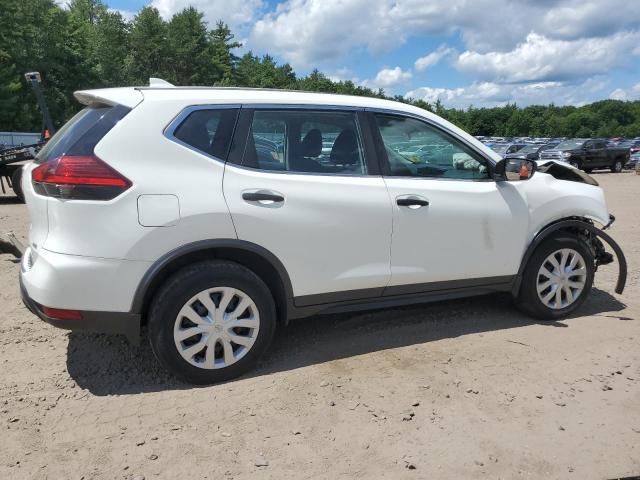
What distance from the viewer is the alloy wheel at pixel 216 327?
11.3ft

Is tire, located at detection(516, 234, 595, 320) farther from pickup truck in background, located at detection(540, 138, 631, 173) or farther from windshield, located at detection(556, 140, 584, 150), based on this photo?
windshield, located at detection(556, 140, 584, 150)

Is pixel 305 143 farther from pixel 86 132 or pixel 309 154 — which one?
pixel 86 132

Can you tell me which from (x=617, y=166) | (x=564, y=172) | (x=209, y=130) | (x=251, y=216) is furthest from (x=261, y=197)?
(x=617, y=166)

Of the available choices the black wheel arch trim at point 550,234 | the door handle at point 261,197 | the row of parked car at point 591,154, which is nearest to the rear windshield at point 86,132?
the door handle at point 261,197

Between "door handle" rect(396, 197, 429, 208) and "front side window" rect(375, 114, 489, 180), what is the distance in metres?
0.19

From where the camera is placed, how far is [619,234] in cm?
865

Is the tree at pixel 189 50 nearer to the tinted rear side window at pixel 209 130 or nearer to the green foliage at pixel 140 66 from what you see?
the green foliage at pixel 140 66

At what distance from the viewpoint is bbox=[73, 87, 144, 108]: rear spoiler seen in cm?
339

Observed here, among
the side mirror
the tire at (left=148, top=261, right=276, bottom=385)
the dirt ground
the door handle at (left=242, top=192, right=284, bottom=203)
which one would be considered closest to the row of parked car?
the side mirror

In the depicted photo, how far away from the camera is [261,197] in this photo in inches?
138

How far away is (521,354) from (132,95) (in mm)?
3146

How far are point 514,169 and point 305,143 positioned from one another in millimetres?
1697

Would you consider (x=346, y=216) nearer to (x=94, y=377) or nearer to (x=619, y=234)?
(x=94, y=377)

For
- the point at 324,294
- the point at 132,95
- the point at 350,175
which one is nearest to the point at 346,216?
the point at 350,175
